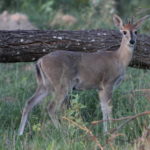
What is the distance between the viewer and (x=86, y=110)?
9070 millimetres

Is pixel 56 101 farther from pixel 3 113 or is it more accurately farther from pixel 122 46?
pixel 122 46

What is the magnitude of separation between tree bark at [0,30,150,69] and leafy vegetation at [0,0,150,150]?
0.65 metres

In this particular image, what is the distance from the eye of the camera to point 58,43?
9320mm

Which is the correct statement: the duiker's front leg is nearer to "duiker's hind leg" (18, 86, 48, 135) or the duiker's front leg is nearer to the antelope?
the antelope

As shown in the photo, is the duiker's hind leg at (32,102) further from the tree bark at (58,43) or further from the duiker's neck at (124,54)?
the duiker's neck at (124,54)

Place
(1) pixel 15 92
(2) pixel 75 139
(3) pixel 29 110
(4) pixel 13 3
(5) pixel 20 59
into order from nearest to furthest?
(2) pixel 75 139, (3) pixel 29 110, (5) pixel 20 59, (1) pixel 15 92, (4) pixel 13 3

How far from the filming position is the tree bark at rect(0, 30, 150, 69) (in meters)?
9.09

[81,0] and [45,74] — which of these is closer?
[45,74]

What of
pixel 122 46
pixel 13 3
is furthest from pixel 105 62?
pixel 13 3

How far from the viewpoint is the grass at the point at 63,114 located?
7.07 m

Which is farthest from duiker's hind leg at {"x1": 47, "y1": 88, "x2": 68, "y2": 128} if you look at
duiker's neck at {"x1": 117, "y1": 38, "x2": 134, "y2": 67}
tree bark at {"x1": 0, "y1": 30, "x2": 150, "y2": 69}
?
duiker's neck at {"x1": 117, "y1": 38, "x2": 134, "y2": 67}

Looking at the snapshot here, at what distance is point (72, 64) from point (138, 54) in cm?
139

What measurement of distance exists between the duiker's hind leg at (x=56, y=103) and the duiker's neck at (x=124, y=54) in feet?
4.27

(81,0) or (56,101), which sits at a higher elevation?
(81,0)
